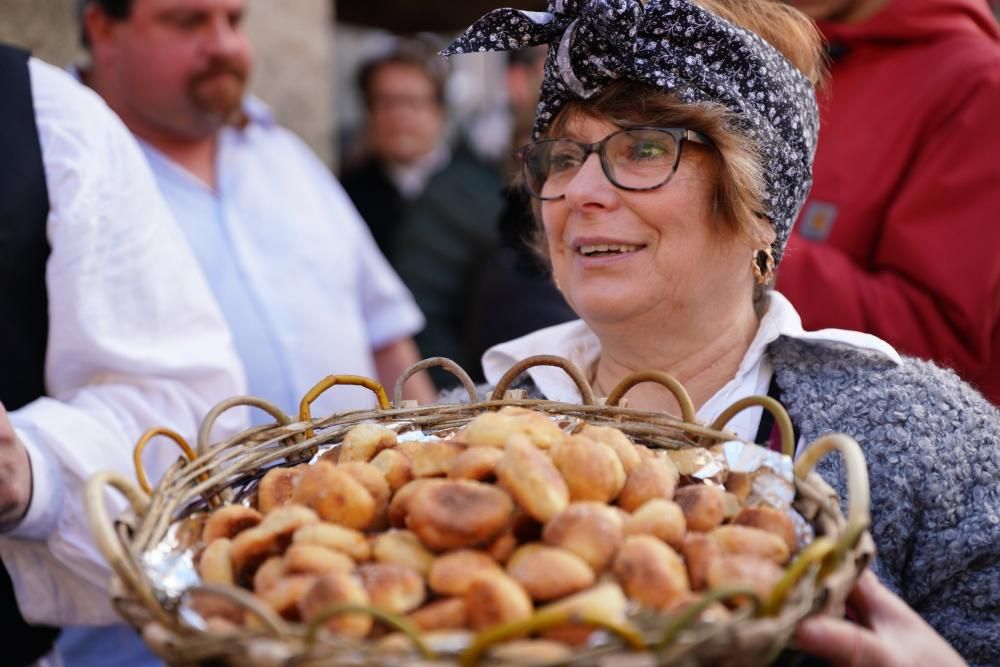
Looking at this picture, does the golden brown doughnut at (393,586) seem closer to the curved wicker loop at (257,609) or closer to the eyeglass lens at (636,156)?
the curved wicker loop at (257,609)

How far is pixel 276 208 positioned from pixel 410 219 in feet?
4.50

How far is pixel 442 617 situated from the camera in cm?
107

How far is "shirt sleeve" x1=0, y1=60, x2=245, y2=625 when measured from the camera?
77.1 inches

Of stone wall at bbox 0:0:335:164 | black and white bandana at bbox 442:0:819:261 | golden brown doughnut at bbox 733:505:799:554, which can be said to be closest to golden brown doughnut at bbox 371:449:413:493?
golden brown doughnut at bbox 733:505:799:554

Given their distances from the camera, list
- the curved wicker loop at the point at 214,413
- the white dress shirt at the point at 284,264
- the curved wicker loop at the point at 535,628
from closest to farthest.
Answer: the curved wicker loop at the point at 535,628
the curved wicker loop at the point at 214,413
the white dress shirt at the point at 284,264

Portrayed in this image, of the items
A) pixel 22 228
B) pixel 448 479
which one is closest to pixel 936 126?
pixel 448 479

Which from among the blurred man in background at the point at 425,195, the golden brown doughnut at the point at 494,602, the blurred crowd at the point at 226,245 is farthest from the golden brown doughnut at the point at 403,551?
the blurred man in background at the point at 425,195

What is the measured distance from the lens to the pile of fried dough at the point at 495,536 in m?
1.08

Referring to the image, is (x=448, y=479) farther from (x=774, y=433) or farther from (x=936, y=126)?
(x=936, y=126)

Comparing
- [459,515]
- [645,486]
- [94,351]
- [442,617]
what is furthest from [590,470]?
[94,351]

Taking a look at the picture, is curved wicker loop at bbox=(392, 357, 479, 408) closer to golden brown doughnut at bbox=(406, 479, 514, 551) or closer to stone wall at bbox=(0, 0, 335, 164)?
golden brown doughnut at bbox=(406, 479, 514, 551)

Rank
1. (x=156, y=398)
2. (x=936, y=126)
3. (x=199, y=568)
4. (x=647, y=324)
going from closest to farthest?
(x=199, y=568) → (x=647, y=324) → (x=156, y=398) → (x=936, y=126)

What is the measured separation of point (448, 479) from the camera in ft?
4.20

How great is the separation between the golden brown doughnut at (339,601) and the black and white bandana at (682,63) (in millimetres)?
1048
